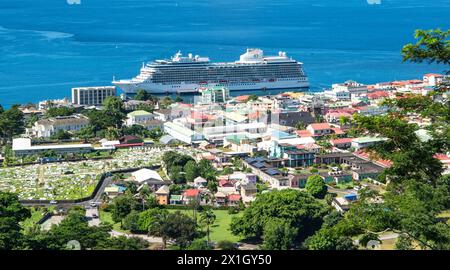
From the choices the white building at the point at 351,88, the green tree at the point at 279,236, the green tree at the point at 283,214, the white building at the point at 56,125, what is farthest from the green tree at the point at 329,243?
the white building at the point at 351,88

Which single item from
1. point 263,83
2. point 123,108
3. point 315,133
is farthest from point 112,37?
point 315,133

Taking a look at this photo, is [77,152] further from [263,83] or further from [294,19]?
[294,19]

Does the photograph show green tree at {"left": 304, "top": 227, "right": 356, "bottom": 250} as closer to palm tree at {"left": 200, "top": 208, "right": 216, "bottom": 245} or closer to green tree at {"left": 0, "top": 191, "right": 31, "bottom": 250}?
palm tree at {"left": 200, "top": 208, "right": 216, "bottom": 245}

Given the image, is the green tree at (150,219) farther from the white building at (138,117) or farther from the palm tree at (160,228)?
the white building at (138,117)

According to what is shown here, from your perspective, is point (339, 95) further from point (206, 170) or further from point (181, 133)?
point (206, 170)

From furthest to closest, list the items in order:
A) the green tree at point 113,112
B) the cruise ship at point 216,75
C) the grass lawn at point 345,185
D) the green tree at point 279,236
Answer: the cruise ship at point 216,75 → the green tree at point 113,112 → the grass lawn at point 345,185 → the green tree at point 279,236

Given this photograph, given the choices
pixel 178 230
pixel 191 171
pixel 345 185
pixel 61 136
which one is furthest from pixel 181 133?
pixel 178 230
